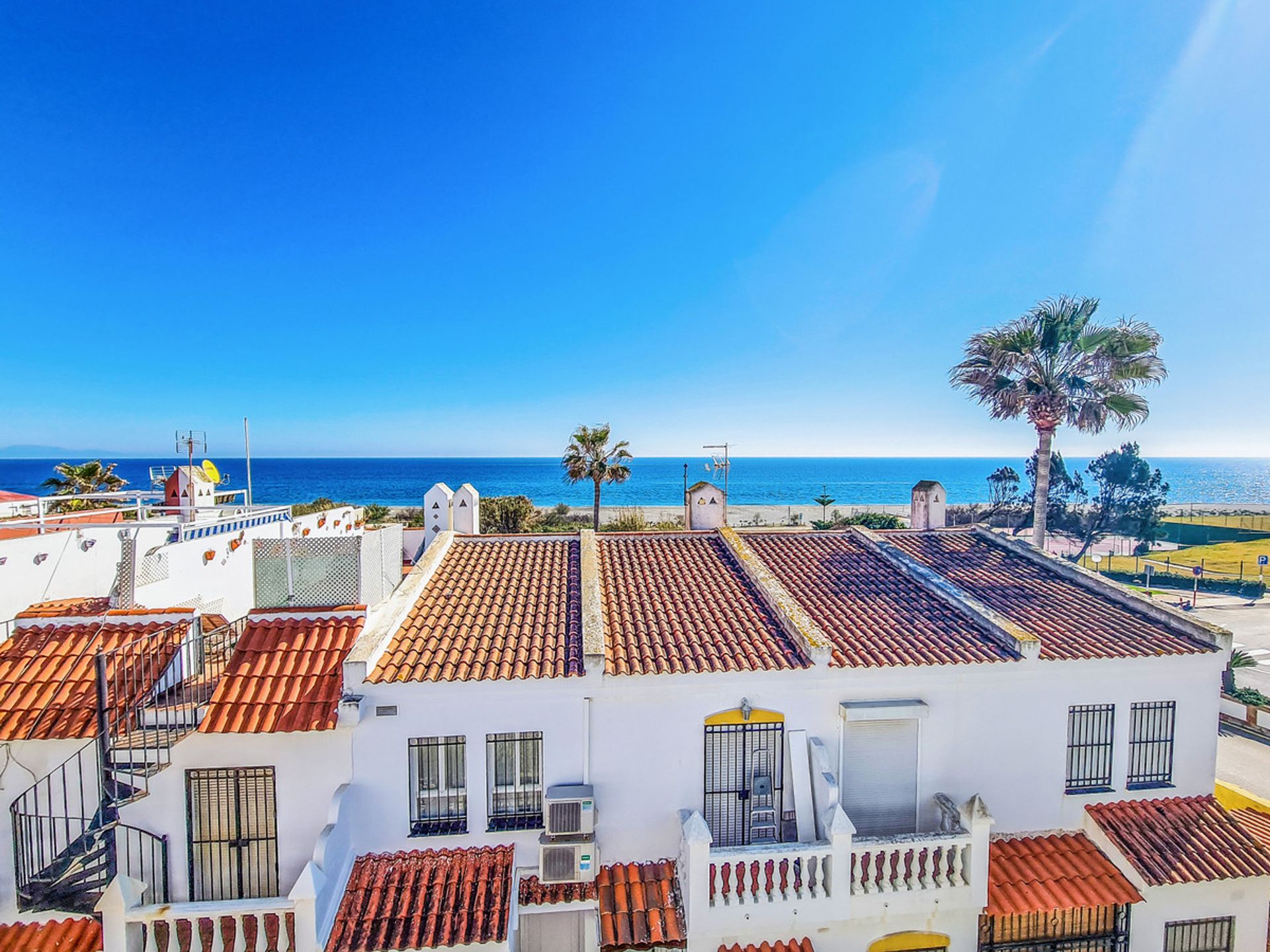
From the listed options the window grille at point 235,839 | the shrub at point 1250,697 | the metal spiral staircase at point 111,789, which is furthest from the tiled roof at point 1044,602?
the shrub at point 1250,697

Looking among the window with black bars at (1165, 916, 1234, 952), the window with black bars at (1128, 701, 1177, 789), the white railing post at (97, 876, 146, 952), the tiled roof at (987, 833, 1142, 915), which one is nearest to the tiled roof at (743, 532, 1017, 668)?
the window with black bars at (1128, 701, 1177, 789)

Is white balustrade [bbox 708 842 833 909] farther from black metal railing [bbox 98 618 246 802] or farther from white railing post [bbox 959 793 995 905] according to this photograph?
black metal railing [bbox 98 618 246 802]

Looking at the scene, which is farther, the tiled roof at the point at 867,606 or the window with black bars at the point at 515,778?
the tiled roof at the point at 867,606

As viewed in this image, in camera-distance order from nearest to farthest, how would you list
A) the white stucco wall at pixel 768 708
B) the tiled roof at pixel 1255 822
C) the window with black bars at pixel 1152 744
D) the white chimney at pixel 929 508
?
1. the white stucco wall at pixel 768 708
2. the tiled roof at pixel 1255 822
3. the window with black bars at pixel 1152 744
4. the white chimney at pixel 929 508

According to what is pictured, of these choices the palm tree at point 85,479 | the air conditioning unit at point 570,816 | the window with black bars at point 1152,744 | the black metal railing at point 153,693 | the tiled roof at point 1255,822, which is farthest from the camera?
the palm tree at point 85,479

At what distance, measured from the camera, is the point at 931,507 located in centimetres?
1670

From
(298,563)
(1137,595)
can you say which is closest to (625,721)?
(298,563)

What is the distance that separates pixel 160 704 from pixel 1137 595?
1734cm

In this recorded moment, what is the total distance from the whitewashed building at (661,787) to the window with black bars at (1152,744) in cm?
4

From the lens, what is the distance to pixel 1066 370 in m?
20.0

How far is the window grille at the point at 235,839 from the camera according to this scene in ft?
27.9

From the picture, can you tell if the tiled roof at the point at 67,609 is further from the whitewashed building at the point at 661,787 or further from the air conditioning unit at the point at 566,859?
the air conditioning unit at the point at 566,859

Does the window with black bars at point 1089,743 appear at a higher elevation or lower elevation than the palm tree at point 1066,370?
lower

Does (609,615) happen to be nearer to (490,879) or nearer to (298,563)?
(490,879)
